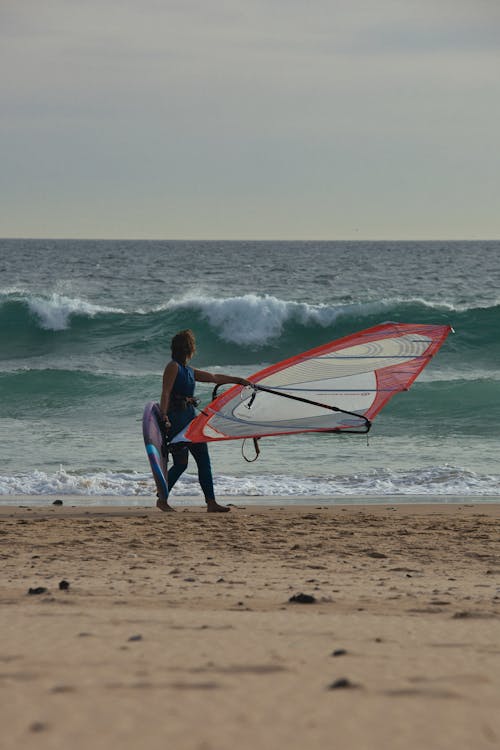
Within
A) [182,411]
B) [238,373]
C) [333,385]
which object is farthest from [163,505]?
[238,373]

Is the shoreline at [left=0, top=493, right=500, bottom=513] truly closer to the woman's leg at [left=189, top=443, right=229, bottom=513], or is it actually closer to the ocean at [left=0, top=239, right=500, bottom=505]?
the ocean at [left=0, top=239, right=500, bottom=505]

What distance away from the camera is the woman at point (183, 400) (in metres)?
6.63

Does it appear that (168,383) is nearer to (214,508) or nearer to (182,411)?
(182,411)

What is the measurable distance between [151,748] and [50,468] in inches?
269

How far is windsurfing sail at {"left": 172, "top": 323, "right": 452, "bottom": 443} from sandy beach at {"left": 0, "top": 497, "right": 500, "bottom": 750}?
4.64ft

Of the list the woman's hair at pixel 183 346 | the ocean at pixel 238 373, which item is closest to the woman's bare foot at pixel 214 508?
the ocean at pixel 238 373

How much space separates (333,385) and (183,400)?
4.24 ft

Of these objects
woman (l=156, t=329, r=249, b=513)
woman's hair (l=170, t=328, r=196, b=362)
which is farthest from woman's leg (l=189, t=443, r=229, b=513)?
woman's hair (l=170, t=328, r=196, b=362)

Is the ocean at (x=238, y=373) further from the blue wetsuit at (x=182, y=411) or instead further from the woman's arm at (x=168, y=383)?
the woman's arm at (x=168, y=383)

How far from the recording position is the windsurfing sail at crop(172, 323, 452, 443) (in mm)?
7199

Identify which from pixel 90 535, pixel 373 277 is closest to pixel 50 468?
pixel 90 535

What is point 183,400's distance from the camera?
22.1 feet

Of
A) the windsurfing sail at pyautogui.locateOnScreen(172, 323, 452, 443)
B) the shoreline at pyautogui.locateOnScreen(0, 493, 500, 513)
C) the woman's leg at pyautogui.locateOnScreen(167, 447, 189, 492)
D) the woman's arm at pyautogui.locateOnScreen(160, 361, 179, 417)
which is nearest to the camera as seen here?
the woman's arm at pyautogui.locateOnScreen(160, 361, 179, 417)

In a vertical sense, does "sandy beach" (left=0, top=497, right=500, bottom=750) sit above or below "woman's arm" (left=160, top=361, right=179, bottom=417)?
below
